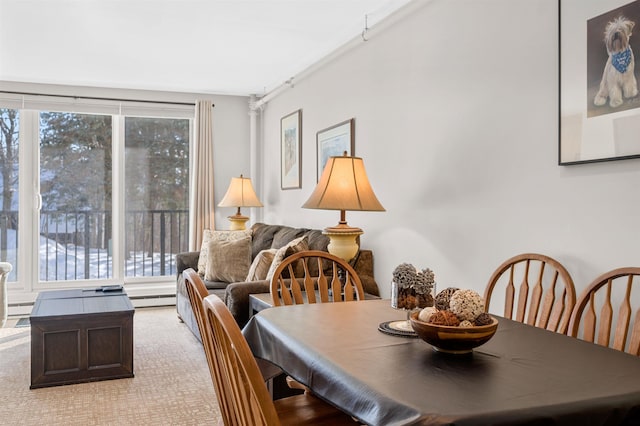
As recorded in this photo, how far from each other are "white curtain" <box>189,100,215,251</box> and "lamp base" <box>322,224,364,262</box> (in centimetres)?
312

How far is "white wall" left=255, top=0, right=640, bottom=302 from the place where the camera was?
89.9 inches

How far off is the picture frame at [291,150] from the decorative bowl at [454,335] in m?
3.85

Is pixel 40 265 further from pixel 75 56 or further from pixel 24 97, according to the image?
pixel 75 56

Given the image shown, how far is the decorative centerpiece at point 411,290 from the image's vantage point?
71.3 inches

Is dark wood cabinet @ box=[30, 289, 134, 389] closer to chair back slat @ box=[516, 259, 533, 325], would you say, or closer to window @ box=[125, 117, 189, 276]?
chair back slat @ box=[516, 259, 533, 325]

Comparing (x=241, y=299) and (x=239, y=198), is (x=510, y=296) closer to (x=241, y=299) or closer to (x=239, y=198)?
(x=241, y=299)

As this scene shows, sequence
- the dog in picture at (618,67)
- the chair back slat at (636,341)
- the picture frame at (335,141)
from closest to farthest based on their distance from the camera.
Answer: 1. the chair back slat at (636,341)
2. the dog in picture at (618,67)
3. the picture frame at (335,141)

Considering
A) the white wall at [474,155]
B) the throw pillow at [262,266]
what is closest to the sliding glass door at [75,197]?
the throw pillow at [262,266]

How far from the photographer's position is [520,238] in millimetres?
2605

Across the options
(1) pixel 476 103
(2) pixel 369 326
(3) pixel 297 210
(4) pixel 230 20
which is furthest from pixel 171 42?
(2) pixel 369 326

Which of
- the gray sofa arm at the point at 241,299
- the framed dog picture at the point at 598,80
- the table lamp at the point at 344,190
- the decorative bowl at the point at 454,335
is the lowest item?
the gray sofa arm at the point at 241,299

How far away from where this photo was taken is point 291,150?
18.2 feet

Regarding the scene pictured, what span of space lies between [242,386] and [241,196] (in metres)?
4.52

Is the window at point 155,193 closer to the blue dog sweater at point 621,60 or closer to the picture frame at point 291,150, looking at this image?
the picture frame at point 291,150
